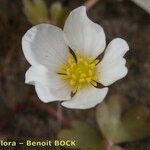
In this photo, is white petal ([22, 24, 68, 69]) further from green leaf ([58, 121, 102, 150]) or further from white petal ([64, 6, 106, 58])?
green leaf ([58, 121, 102, 150])

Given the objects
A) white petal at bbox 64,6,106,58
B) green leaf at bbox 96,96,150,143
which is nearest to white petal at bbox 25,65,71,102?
white petal at bbox 64,6,106,58

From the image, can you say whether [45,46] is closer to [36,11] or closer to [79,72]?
[79,72]

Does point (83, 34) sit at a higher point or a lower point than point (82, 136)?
higher

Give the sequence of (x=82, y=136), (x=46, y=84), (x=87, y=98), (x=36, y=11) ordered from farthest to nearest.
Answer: (x=36, y=11) → (x=82, y=136) → (x=46, y=84) → (x=87, y=98)

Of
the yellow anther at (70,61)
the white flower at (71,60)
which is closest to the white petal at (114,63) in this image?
the white flower at (71,60)

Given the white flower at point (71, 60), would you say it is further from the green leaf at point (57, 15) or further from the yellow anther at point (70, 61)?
the green leaf at point (57, 15)

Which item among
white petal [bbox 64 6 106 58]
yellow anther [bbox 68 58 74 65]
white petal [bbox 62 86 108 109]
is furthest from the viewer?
yellow anther [bbox 68 58 74 65]

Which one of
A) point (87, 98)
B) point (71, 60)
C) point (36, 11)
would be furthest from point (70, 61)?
point (36, 11)

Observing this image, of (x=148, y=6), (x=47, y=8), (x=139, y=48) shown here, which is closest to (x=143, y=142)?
(x=139, y=48)
